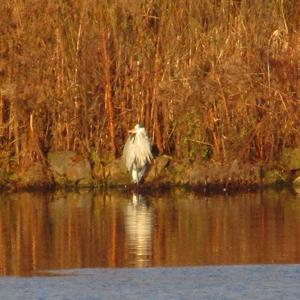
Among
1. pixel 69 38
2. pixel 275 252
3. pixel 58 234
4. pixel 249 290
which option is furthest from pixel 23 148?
pixel 249 290

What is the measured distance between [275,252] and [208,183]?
6.20 metres

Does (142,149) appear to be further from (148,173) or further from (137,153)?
(148,173)

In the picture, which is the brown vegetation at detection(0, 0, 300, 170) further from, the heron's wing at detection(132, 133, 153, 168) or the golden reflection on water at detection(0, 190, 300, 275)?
the golden reflection on water at detection(0, 190, 300, 275)

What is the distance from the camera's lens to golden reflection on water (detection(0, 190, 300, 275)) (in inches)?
498

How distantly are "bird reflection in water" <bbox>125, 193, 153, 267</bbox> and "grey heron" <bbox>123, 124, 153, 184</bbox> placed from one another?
2.00 ft

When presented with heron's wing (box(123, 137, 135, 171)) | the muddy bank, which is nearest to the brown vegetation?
the muddy bank

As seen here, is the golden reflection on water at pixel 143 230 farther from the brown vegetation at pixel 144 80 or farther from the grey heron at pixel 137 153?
the brown vegetation at pixel 144 80

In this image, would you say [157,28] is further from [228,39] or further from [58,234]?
[58,234]

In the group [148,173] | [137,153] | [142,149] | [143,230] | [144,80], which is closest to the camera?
[143,230]

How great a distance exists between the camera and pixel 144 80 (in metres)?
19.7

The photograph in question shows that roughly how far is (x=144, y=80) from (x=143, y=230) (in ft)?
17.6

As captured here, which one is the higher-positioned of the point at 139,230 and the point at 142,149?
the point at 142,149

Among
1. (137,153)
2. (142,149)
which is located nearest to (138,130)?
(142,149)

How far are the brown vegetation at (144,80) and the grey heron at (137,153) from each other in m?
0.58
